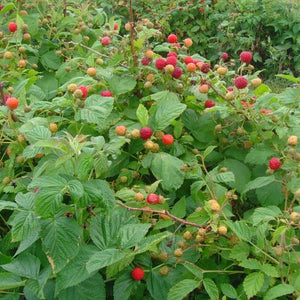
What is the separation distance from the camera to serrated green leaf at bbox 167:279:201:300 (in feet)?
4.32

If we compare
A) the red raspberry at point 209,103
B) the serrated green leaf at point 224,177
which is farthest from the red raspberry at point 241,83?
the serrated green leaf at point 224,177

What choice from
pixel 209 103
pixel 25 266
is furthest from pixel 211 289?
pixel 209 103

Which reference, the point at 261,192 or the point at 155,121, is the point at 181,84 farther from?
the point at 261,192

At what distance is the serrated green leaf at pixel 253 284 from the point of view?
4.16 feet

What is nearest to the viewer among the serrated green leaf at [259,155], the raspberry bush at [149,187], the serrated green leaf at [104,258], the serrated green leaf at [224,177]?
the serrated green leaf at [104,258]

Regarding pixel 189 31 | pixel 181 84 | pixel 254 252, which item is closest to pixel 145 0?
pixel 189 31

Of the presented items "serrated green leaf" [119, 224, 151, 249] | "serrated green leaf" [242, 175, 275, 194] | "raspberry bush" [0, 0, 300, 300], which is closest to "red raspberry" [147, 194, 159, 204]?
"raspberry bush" [0, 0, 300, 300]

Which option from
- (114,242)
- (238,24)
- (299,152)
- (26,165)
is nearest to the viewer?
(114,242)

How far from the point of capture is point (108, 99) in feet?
5.39

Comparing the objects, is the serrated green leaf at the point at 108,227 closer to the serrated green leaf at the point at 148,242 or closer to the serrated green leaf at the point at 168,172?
the serrated green leaf at the point at 148,242

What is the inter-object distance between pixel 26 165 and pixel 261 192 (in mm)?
850

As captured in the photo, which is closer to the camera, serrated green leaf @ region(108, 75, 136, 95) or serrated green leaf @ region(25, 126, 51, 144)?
serrated green leaf @ region(25, 126, 51, 144)

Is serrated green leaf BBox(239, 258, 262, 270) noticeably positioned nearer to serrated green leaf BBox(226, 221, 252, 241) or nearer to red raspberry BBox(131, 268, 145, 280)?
serrated green leaf BBox(226, 221, 252, 241)

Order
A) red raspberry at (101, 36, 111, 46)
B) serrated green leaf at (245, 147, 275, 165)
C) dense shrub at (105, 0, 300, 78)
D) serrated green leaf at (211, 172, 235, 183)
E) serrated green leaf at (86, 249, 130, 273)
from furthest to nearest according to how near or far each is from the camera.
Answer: dense shrub at (105, 0, 300, 78) < red raspberry at (101, 36, 111, 46) < serrated green leaf at (245, 147, 275, 165) < serrated green leaf at (211, 172, 235, 183) < serrated green leaf at (86, 249, 130, 273)
